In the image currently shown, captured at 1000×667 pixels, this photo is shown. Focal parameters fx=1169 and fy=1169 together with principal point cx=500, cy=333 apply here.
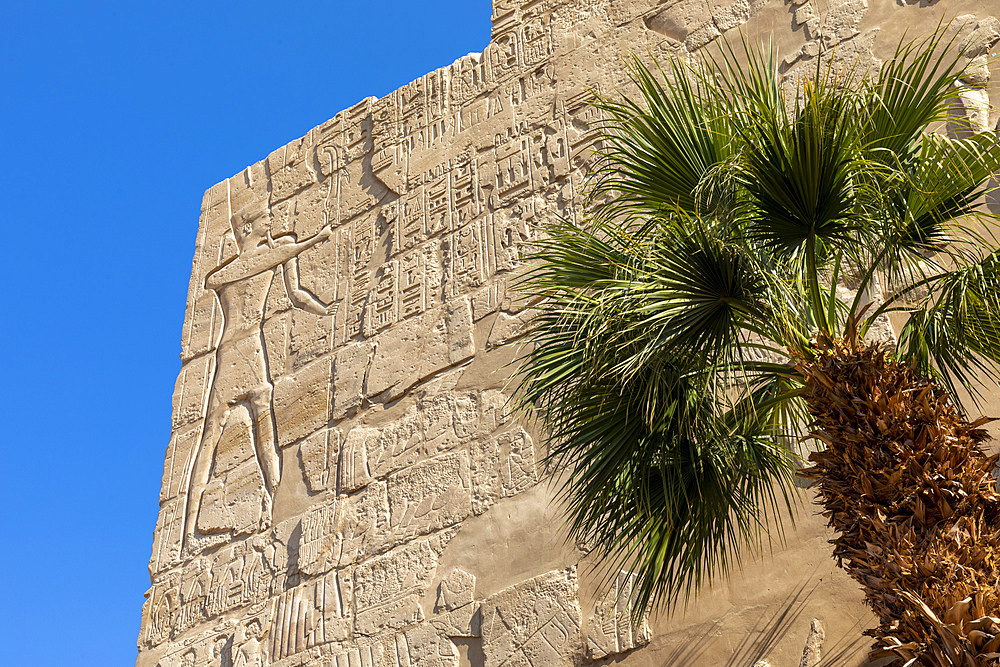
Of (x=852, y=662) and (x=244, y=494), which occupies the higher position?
(x=244, y=494)

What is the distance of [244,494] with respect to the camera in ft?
24.9

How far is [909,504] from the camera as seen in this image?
3184 mm

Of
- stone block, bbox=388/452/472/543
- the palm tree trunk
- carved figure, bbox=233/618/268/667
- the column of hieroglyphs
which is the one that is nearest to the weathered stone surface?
the column of hieroglyphs

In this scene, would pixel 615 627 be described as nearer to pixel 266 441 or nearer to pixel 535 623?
pixel 535 623

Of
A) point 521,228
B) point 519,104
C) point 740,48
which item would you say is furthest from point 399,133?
point 740,48

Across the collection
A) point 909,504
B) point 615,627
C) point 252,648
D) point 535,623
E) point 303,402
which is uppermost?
point 303,402

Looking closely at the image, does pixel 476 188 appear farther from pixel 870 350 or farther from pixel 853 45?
pixel 870 350

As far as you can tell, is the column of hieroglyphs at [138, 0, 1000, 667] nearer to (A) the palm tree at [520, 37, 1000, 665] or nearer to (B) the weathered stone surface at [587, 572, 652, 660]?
(B) the weathered stone surface at [587, 572, 652, 660]

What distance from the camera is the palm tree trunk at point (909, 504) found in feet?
9.83

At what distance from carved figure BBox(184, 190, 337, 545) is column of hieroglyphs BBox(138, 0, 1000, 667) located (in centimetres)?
2

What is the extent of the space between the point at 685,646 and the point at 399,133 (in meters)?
4.49

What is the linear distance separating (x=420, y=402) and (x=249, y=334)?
→ 78.8 inches

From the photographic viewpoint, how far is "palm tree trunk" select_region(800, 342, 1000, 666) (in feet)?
9.83

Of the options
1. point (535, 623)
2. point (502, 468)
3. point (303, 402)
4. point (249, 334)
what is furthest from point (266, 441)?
point (535, 623)
